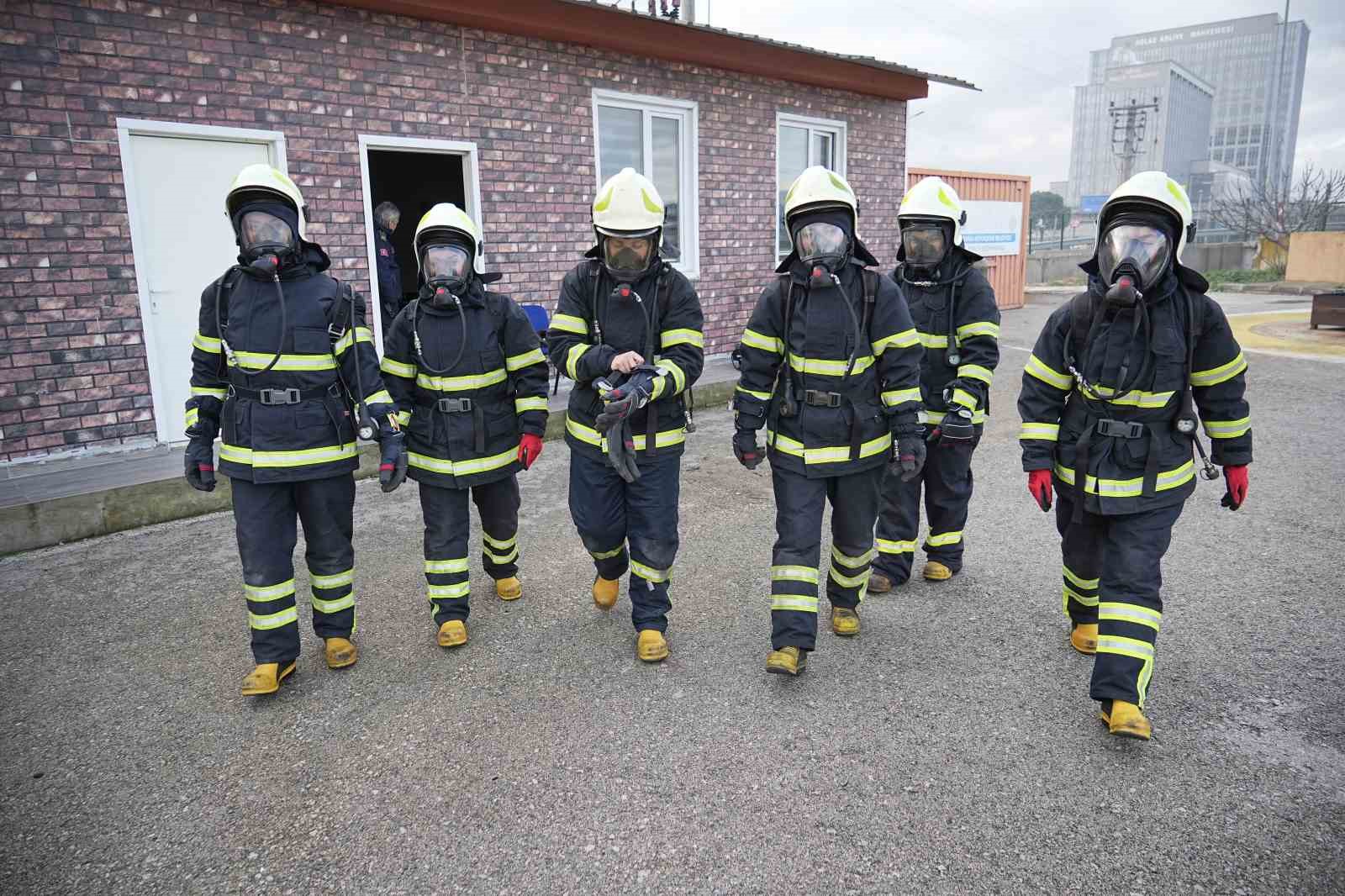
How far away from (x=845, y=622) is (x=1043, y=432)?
1271mm

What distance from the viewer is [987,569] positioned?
4.86 m

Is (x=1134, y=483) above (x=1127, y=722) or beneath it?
above

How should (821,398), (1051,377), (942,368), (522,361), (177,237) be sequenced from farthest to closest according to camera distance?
(177,237) → (942,368) → (522,361) → (821,398) → (1051,377)

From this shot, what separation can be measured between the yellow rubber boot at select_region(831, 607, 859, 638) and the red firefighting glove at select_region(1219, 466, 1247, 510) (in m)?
1.60

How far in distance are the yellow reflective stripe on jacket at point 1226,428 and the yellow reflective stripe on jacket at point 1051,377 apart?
528mm

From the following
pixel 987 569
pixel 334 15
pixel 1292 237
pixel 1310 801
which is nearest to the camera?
pixel 1310 801

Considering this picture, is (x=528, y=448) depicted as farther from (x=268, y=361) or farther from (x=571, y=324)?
(x=268, y=361)

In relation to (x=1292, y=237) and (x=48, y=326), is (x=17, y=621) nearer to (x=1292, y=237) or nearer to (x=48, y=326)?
(x=48, y=326)

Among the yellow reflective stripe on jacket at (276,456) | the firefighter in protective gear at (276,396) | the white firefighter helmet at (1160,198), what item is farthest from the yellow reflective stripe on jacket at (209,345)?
the white firefighter helmet at (1160,198)

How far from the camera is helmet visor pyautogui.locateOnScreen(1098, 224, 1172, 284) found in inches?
125

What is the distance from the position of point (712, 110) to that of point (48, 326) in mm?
7385

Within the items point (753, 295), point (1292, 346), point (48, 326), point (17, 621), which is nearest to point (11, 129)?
point (48, 326)

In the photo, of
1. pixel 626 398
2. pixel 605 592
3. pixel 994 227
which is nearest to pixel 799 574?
pixel 626 398

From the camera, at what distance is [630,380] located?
146 inches
